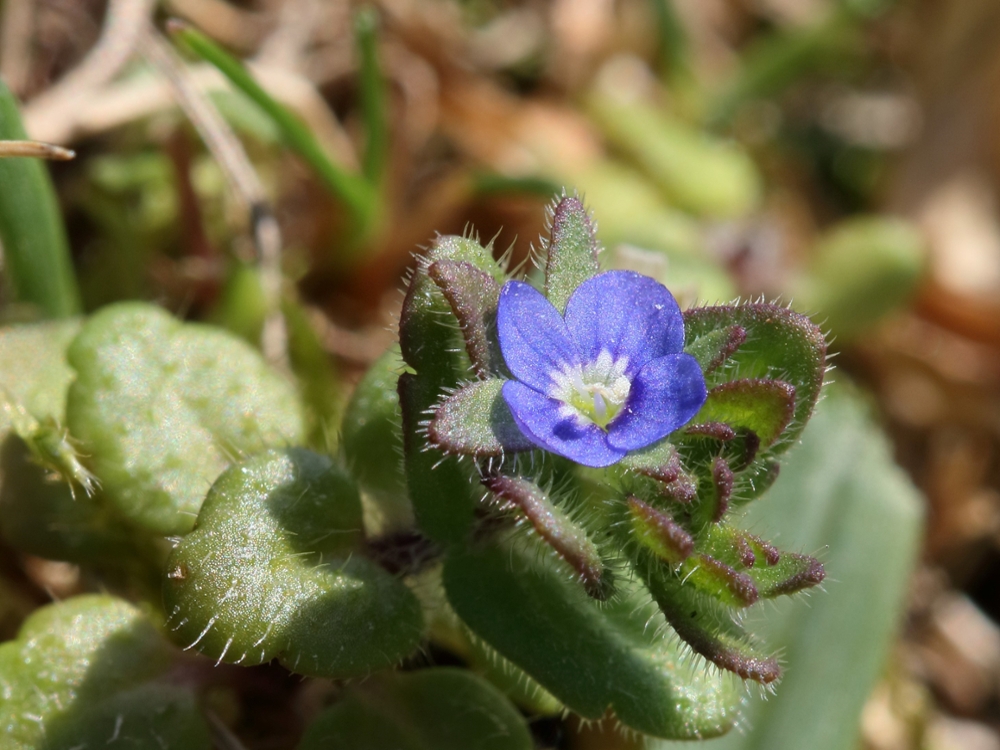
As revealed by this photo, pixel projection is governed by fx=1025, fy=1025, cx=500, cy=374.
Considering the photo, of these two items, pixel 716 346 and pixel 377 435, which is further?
pixel 377 435

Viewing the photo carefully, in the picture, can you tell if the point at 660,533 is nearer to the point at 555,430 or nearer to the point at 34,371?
the point at 555,430

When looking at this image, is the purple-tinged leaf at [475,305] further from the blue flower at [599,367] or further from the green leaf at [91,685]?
the green leaf at [91,685]

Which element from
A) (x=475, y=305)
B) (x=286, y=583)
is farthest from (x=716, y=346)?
(x=286, y=583)

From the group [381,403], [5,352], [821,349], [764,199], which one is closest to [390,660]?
[381,403]

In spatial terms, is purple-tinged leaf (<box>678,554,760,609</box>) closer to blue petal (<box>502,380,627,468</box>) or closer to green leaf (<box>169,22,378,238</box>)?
blue petal (<box>502,380,627,468</box>)

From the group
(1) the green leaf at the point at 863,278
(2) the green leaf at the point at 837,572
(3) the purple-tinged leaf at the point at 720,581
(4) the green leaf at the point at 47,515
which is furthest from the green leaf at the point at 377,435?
(1) the green leaf at the point at 863,278

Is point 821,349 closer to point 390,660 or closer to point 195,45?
point 390,660

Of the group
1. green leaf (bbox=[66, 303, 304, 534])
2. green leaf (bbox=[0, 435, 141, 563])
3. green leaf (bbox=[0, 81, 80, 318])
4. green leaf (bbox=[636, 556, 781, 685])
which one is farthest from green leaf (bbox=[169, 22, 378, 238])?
green leaf (bbox=[636, 556, 781, 685])
